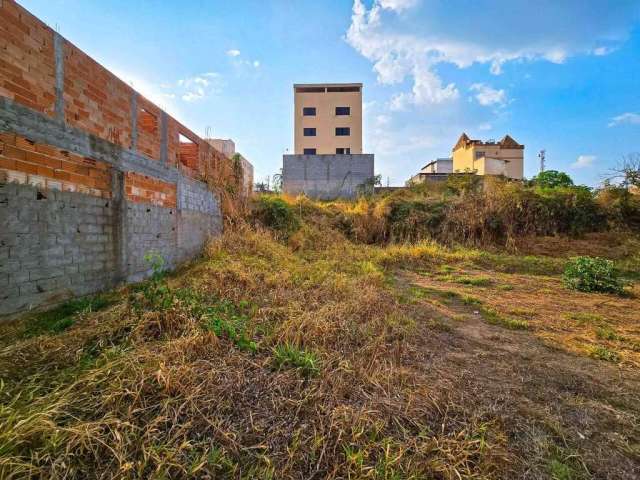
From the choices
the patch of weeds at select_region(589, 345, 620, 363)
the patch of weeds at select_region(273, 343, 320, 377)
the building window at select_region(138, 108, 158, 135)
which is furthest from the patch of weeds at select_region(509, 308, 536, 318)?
the building window at select_region(138, 108, 158, 135)

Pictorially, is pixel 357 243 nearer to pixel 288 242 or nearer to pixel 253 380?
pixel 288 242

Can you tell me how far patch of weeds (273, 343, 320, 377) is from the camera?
6.72 ft

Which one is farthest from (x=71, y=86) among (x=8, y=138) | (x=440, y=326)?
(x=440, y=326)

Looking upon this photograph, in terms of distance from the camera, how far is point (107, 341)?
7.22 ft

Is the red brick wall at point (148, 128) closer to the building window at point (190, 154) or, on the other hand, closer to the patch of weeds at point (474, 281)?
the building window at point (190, 154)

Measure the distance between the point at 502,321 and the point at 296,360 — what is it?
2.78 meters

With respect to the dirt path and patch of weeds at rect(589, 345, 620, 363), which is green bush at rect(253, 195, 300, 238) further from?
patch of weeds at rect(589, 345, 620, 363)

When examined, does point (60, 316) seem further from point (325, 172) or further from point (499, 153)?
point (499, 153)

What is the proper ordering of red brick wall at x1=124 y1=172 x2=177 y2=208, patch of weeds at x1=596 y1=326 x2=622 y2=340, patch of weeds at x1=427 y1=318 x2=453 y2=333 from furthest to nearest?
1. red brick wall at x1=124 y1=172 x2=177 y2=208
2. patch of weeds at x1=427 y1=318 x2=453 y2=333
3. patch of weeds at x1=596 y1=326 x2=622 y2=340

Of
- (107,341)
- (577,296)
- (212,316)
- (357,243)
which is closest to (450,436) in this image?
(212,316)

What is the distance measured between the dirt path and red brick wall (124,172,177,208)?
181 inches

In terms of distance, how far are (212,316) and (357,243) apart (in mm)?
7603

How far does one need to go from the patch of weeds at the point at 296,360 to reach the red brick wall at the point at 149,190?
3.53 meters

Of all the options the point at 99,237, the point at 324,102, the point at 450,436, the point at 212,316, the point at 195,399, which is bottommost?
the point at 450,436
